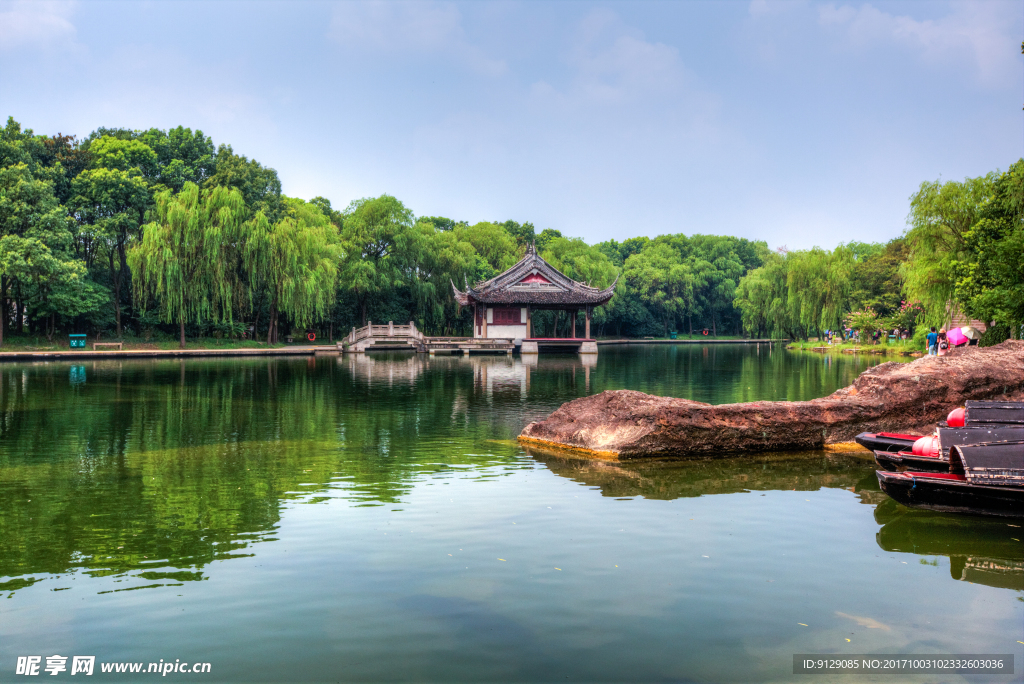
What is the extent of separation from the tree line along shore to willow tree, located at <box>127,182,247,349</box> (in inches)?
3.6

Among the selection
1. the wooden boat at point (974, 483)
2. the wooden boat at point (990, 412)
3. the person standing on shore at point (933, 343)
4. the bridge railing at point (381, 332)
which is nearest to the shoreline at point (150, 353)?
the bridge railing at point (381, 332)

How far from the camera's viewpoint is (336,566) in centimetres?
514

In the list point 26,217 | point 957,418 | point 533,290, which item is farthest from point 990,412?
point 26,217

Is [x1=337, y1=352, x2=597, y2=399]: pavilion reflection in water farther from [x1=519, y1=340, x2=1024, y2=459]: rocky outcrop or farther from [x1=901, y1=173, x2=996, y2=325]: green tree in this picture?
[x1=901, y1=173, x2=996, y2=325]: green tree

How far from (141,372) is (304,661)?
21.9 metres

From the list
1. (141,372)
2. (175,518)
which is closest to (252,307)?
(141,372)

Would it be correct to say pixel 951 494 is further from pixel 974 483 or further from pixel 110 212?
pixel 110 212

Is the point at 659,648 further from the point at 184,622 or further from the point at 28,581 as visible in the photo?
the point at 28,581

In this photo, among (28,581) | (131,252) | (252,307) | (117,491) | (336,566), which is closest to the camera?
(28,581)

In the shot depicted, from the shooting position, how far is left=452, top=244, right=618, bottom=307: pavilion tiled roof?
40.8m

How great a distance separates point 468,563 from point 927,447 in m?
5.12

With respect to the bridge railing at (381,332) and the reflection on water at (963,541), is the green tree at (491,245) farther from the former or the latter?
the reflection on water at (963,541)

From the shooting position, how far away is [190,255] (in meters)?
33.4

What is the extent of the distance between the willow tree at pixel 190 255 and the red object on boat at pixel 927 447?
104 ft
